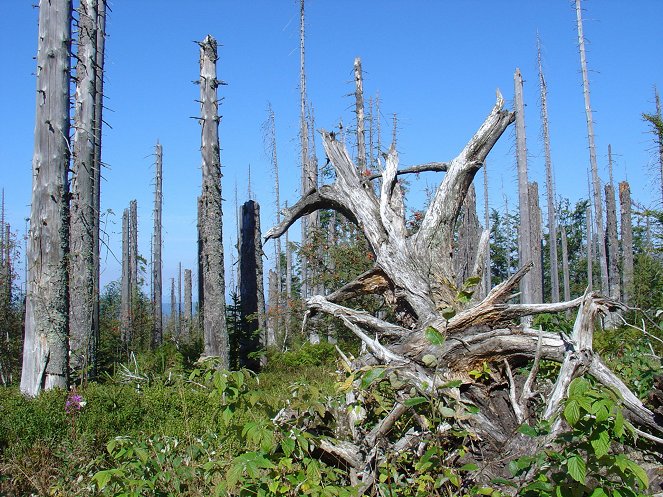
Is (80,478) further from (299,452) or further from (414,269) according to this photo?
(414,269)

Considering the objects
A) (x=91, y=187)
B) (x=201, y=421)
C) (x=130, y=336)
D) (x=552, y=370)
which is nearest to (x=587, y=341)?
(x=552, y=370)

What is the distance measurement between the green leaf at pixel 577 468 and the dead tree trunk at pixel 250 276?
12.1m

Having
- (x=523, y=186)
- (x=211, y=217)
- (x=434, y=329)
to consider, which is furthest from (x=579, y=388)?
(x=523, y=186)

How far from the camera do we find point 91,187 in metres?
11.9

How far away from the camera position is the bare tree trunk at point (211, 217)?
1186 cm

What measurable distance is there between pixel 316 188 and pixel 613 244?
26.6 meters

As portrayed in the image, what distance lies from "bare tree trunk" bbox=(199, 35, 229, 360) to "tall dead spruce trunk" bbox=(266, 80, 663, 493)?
4.53 metres

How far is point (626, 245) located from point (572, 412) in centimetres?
3027

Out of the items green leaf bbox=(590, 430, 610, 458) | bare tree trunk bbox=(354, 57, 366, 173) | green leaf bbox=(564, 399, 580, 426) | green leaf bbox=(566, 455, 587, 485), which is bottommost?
green leaf bbox=(566, 455, 587, 485)

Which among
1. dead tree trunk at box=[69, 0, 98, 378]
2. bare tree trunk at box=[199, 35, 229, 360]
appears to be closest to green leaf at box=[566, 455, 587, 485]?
dead tree trunk at box=[69, 0, 98, 378]

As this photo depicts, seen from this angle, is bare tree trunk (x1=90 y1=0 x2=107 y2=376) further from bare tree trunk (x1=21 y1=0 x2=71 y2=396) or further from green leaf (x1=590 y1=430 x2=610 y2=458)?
green leaf (x1=590 y1=430 x2=610 y2=458)

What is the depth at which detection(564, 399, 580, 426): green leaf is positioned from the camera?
101 inches

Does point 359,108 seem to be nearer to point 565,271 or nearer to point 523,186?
point 523,186

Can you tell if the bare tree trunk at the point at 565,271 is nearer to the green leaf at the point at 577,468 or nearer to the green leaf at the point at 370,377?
the green leaf at the point at 370,377
